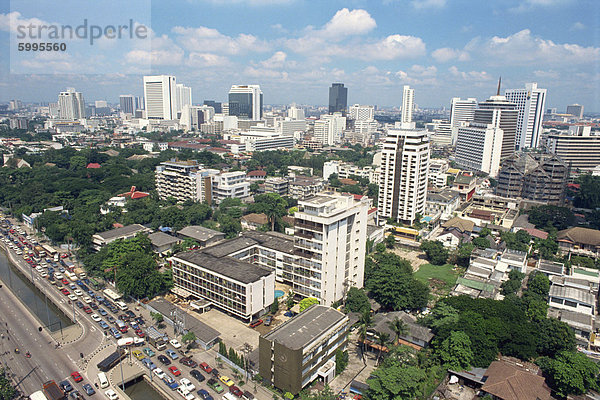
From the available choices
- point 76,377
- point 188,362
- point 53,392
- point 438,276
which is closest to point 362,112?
point 438,276

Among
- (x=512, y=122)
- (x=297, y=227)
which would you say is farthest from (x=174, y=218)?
(x=512, y=122)

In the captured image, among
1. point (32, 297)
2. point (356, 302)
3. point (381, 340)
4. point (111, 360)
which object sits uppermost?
point (381, 340)

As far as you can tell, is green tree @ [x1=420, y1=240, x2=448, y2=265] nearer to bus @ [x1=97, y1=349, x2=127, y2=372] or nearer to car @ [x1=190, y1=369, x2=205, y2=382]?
car @ [x1=190, y1=369, x2=205, y2=382]

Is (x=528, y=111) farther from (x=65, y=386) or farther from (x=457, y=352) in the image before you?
(x=65, y=386)

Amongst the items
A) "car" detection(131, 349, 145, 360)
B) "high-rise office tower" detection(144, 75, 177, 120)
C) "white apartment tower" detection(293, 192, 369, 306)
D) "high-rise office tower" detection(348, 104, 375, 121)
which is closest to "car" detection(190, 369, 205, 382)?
"car" detection(131, 349, 145, 360)

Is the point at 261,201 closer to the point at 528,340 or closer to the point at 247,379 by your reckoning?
the point at 247,379

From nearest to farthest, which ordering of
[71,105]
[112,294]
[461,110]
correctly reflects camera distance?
1. [112,294]
2. [461,110]
3. [71,105]
